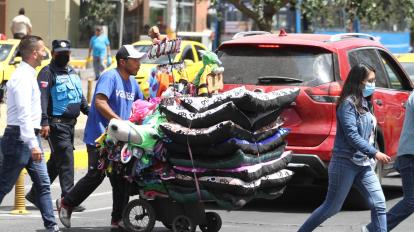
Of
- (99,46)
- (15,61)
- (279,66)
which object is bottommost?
(99,46)

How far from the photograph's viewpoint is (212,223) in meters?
9.38

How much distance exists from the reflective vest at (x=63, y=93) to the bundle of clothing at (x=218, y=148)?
87.2 inches

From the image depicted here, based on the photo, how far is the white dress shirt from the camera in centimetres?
839

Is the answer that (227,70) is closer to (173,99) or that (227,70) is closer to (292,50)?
(292,50)

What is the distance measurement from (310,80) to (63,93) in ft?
Answer: 8.55

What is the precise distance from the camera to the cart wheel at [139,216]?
29.9ft

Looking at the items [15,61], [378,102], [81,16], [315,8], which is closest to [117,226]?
[378,102]

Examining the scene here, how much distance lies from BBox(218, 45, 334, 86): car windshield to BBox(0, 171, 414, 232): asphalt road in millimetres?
1434

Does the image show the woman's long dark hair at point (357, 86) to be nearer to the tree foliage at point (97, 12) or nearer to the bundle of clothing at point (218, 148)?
the bundle of clothing at point (218, 148)

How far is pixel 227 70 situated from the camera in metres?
11.3

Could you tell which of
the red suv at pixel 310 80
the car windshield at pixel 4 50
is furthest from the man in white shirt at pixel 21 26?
the red suv at pixel 310 80

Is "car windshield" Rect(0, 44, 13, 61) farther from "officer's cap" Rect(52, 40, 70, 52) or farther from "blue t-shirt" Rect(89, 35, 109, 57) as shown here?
"officer's cap" Rect(52, 40, 70, 52)

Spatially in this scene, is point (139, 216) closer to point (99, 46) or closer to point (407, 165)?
point (407, 165)

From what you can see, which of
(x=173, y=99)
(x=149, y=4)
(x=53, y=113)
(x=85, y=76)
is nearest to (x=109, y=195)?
(x=53, y=113)
